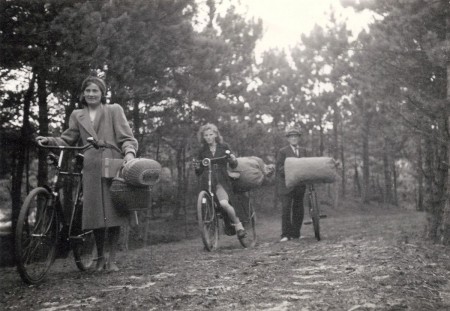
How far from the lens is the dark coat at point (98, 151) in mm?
4051

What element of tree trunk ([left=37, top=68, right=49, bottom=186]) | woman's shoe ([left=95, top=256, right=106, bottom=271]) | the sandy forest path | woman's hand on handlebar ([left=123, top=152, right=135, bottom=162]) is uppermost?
tree trunk ([left=37, top=68, right=49, bottom=186])

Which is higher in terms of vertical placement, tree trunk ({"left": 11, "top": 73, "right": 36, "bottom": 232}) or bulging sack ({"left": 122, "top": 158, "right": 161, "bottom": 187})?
tree trunk ({"left": 11, "top": 73, "right": 36, "bottom": 232})

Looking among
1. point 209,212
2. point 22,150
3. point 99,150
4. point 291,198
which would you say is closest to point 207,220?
point 209,212

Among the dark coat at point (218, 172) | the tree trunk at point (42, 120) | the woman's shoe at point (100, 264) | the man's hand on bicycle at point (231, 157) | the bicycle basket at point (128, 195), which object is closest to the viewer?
the bicycle basket at point (128, 195)

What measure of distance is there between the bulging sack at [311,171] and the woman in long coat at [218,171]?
0.87 metres

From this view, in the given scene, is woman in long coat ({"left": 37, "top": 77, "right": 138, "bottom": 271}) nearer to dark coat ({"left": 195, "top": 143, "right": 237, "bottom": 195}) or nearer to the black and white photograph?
the black and white photograph

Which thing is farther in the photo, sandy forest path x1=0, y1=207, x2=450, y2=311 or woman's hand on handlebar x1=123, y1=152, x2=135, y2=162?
woman's hand on handlebar x1=123, y1=152, x2=135, y2=162

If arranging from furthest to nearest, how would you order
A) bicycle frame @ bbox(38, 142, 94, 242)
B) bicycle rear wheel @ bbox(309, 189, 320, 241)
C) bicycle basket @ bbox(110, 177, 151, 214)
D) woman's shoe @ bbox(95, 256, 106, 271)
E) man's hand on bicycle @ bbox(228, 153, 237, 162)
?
bicycle rear wheel @ bbox(309, 189, 320, 241) → man's hand on bicycle @ bbox(228, 153, 237, 162) → woman's shoe @ bbox(95, 256, 106, 271) → bicycle basket @ bbox(110, 177, 151, 214) → bicycle frame @ bbox(38, 142, 94, 242)

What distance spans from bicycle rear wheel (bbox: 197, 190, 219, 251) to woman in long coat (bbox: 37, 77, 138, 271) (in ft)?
5.76

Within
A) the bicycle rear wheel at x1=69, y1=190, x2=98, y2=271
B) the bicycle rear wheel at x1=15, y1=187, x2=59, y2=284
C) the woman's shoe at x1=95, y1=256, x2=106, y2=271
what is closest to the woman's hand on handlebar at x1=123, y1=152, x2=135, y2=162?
the bicycle rear wheel at x1=69, y1=190, x2=98, y2=271

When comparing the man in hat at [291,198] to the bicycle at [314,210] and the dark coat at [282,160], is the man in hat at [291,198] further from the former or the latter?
the bicycle at [314,210]

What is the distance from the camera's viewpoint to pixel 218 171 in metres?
6.50

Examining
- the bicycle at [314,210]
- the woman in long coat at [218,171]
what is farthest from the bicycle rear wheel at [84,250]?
the bicycle at [314,210]

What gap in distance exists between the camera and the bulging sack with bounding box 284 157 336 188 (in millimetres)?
6531
